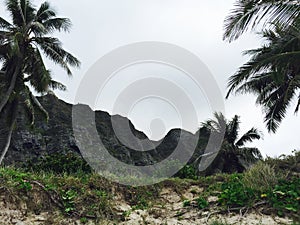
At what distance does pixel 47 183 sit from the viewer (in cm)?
836

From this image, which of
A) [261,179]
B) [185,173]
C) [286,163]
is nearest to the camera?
[261,179]

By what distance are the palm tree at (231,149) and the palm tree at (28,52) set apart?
10359 mm

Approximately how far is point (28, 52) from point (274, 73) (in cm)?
1197

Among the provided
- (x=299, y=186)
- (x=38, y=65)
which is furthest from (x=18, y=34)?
(x=299, y=186)

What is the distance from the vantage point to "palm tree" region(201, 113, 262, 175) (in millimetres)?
22328

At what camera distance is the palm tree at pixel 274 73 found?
30.3ft

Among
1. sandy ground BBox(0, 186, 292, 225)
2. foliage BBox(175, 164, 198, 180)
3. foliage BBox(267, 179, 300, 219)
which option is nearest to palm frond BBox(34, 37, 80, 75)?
foliage BBox(175, 164, 198, 180)

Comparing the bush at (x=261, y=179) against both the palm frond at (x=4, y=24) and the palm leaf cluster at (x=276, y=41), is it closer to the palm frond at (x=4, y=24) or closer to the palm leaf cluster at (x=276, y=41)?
the palm leaf cluster at (x=276, y=41)

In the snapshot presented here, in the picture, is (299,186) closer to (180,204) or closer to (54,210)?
(180,204)

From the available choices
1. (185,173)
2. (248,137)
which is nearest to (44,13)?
(185,173)

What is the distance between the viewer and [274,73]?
10250 millimetres

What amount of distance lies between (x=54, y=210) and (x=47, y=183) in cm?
94

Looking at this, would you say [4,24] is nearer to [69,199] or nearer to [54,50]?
[54,50]

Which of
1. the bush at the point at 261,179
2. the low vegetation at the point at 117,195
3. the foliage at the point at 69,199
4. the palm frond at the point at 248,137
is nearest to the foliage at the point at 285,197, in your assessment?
the low vegetation at the point at 117,195
